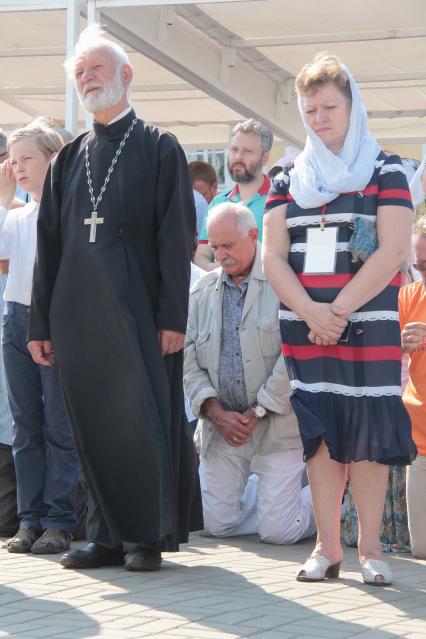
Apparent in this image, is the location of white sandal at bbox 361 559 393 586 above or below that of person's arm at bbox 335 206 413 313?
below

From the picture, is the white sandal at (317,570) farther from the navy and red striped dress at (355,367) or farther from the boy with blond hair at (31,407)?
the boy with blond hair at (31,407)

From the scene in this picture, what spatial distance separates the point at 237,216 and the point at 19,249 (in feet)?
3.48

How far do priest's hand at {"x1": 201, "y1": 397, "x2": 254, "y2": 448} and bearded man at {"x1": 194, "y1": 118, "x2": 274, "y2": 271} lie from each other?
1.68 metres

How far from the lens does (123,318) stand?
5203mm

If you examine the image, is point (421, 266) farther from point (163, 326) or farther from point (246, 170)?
point (246, 170)

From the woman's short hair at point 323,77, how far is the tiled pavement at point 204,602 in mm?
1828

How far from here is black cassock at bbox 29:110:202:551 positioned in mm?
5195

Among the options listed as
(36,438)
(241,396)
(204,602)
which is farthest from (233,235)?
(204,602)

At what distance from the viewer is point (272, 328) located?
6.51 metres

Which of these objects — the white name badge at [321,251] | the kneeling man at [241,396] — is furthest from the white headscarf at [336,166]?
the kneeling man at [241,396]

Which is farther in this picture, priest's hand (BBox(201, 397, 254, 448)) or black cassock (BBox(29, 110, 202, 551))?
priest's hand (BBox(201, 397, 254, 448))

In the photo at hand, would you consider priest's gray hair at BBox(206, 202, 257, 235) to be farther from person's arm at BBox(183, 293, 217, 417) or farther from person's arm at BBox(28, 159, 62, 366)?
person's arm at BBox(28, 159, 62, 366)

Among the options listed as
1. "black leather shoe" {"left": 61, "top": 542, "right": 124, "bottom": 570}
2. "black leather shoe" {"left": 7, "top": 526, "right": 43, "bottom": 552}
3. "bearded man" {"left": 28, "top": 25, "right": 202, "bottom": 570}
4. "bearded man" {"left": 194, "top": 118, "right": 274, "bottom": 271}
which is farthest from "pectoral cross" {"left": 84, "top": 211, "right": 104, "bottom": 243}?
"bearded man" {"left": 194, "top": 118, "right": 274, "bottom": 271}

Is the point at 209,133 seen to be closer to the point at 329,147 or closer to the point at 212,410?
the point at 212,410
